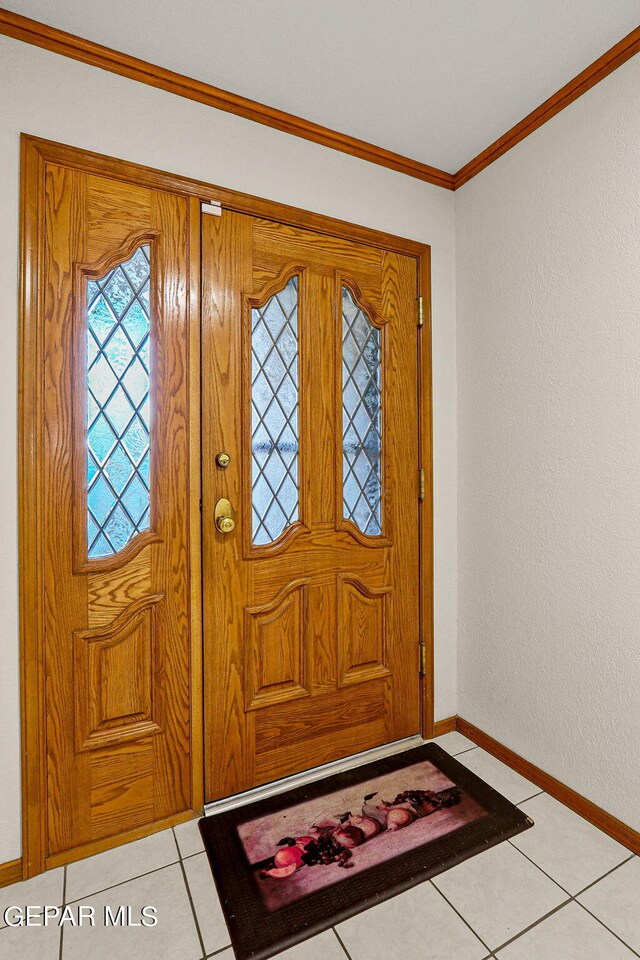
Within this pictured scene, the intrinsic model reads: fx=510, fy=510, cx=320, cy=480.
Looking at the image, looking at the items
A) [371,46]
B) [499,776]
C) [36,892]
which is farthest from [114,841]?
[371,46]

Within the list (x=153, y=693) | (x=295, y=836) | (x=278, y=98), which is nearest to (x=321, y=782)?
(x=295, y=836)


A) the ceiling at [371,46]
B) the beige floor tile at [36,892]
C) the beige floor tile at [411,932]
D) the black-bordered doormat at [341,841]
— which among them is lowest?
the beige floor tile at [411,932]

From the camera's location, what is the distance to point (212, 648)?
1822 millimetres

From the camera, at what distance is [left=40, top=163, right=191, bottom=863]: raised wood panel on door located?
1576 mm

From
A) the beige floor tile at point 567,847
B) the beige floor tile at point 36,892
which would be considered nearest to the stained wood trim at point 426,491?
the beige floor tile at point 567,847

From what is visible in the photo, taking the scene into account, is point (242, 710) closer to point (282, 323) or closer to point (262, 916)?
point (262, 916)

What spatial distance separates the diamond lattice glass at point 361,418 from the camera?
2096 millimetres

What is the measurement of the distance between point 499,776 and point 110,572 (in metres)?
1.66

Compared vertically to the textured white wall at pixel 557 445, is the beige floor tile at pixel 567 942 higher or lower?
lower

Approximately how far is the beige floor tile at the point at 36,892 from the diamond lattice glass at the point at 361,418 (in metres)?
1.49

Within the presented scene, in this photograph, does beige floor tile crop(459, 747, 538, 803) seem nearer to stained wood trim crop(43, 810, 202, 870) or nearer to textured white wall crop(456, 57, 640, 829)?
textured white wall crop(456, 57, 640, 829)

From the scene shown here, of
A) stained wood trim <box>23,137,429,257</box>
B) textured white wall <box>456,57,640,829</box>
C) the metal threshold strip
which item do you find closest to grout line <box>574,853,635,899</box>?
textured white wall <box>456,57,640,829</box>

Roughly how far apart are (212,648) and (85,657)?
414 millimetres

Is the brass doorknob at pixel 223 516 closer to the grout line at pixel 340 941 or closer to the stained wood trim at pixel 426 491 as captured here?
the stained wood trim at pixel 426 491
